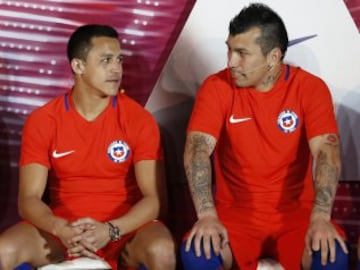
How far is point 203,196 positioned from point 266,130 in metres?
0.36

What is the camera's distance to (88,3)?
306 centimetres

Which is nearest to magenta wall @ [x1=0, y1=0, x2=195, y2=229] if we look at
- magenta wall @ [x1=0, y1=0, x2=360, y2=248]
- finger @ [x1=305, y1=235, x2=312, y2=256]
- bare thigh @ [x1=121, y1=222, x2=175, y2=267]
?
magenta wall @ [x1=0, y1=0, x2=360, y2=248]

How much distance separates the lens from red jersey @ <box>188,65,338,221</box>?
2635 mm

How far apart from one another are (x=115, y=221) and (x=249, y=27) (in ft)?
2.55

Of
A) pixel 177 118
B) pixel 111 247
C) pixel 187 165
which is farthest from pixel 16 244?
pixel 177 118

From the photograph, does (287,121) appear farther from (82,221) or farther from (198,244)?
(82,221)

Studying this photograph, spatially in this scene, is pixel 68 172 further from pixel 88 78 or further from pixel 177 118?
pixel 177 118

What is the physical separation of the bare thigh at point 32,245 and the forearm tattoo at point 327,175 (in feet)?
2.90

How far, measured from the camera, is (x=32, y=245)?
8.44 ft

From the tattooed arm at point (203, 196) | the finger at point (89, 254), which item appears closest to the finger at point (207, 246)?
the tattooed arm at point (203, 196)

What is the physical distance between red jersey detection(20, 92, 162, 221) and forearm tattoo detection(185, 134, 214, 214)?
0.74ft

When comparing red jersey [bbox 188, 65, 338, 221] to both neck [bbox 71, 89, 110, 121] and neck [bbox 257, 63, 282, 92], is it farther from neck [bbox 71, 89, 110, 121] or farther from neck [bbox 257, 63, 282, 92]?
neck [bbox 71, 89, 110, 121]

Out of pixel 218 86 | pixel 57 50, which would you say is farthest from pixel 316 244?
pixel 57 50

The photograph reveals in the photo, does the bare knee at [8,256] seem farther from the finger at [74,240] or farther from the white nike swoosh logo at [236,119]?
the white nike swoosh logo at [236,119]
